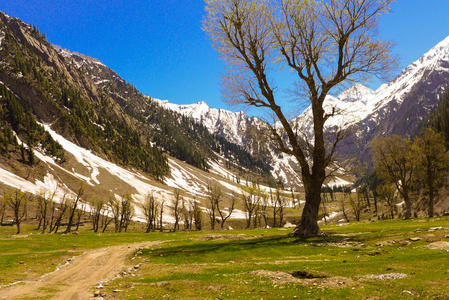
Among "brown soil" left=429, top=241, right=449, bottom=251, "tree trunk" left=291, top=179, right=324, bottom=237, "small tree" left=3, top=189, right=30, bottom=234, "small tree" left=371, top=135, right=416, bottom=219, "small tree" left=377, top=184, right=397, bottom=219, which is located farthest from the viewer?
"small tree" left=377, top=184, right=397, bottom=219

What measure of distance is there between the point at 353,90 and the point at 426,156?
36.0m

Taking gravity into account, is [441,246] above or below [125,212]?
below

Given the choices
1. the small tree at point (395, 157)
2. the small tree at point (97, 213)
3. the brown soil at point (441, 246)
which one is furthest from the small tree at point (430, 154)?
the small tree at point (97, 213)

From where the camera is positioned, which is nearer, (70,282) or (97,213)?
(70,282)

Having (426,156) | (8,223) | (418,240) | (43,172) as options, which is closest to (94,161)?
(43,172)

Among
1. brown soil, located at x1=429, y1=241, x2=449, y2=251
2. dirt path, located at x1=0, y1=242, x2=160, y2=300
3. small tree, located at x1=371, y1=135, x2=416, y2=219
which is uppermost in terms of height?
small tree, located at x1=371, y1=135, x2=416, y2=219

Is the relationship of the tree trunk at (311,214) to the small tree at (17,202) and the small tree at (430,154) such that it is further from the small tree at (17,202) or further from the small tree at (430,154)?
the small tree at (17,202)

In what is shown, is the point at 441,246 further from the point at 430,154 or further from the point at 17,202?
the point at 17,202

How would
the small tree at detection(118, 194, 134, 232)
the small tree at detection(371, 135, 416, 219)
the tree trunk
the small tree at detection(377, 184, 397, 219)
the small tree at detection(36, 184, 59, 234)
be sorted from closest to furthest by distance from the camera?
the tree trunk → the small tree at detection(371, 135, 416, 219) → the small tree at detection(36, 184, 59, 234) → the small tree at detection(377, 184, 397, 219) → the small tree at detection(118, 194, 134, 232)

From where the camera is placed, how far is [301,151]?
2600 centimetres

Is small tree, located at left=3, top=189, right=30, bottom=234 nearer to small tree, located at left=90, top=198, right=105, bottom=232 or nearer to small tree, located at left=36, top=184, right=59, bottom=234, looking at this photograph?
small tree, located at left=36, top=184, right=59, bottom=234

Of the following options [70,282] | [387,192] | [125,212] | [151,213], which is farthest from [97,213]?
[387,192]

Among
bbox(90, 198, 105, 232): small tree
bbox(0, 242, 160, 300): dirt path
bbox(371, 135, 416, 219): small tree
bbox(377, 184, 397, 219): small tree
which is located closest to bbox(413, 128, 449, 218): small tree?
bbox(371, 135, 416, 219): small tree

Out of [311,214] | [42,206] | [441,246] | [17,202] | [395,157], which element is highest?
[395,157]
